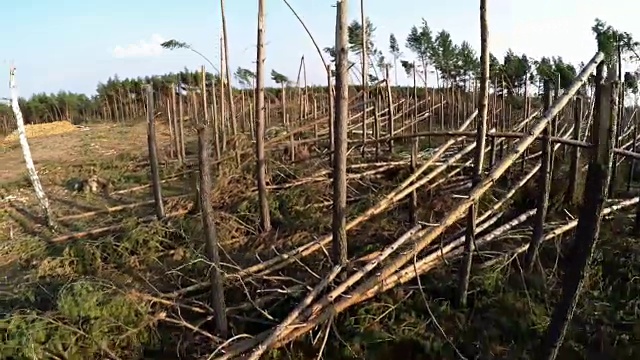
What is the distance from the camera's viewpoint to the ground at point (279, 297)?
11.7ft

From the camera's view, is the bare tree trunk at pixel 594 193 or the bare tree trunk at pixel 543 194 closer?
the bare tree trunk at pixel 594 193

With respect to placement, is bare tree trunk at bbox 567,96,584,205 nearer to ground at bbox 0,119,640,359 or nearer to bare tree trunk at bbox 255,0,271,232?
ground at bbox 0,119,640,359

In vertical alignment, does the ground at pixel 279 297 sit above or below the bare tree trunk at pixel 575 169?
below

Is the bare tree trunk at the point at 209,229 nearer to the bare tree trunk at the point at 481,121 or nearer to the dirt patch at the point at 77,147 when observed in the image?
the bare tree trunk at the point at 481,121

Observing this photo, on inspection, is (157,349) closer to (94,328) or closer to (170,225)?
(94,328)

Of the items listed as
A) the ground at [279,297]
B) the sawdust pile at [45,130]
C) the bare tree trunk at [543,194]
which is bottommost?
the ground at [279,297]

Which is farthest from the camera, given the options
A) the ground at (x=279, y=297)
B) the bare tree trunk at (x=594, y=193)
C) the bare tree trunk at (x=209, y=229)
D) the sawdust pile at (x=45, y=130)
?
the sawdust pile at (x=45, y=130)

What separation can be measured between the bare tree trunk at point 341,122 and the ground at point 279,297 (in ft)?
2.11

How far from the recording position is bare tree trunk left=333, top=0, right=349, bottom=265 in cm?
316

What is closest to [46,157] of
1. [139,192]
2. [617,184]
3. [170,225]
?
[139,192]

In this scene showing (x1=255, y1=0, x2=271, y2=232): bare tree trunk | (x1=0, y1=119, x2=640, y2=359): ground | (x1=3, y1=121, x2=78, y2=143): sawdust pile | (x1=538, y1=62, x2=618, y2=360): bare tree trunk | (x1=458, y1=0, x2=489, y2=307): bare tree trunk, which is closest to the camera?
(x1=538, y1=62, x2=618, y2=360): bare tree trunk

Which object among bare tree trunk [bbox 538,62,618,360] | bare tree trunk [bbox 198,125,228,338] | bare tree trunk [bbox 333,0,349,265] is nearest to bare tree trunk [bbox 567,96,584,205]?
bare tree trunk [bbox 333,0,349,265]

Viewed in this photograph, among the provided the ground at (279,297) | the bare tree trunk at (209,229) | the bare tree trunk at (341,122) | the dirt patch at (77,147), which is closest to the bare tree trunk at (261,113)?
the ground at (279,297)

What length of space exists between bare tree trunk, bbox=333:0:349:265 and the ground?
0.64 metres
